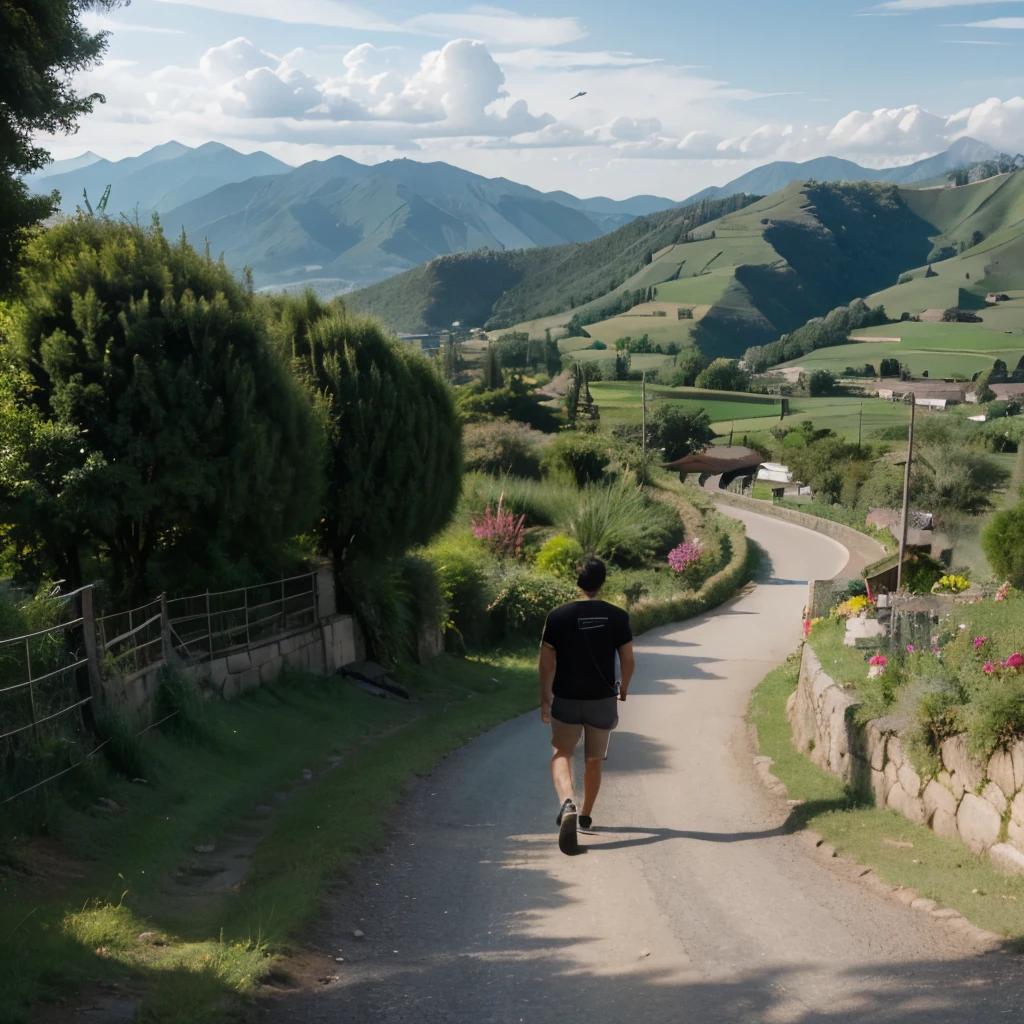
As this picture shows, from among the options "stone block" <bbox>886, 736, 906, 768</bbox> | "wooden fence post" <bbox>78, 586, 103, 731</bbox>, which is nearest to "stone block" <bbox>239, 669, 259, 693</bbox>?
"wooden fence post" <bbox>78, 586, 103, 731</bbox>

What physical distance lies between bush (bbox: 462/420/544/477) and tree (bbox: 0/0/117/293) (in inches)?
1470

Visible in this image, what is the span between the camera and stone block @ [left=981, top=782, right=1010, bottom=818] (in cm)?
663

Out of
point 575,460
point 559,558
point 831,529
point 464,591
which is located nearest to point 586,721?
point 464,591

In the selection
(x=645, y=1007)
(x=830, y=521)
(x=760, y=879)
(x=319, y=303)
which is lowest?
(x=830, y=521)

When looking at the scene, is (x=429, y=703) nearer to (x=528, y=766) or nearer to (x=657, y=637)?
(x=528, y=766)

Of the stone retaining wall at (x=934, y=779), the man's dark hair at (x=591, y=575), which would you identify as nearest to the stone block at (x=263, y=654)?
the stone retaining wall at (x=934, y=779)

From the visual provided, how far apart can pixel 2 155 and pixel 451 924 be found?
252 inches

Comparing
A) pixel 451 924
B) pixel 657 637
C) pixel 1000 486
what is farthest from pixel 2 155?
pixel 1000 486

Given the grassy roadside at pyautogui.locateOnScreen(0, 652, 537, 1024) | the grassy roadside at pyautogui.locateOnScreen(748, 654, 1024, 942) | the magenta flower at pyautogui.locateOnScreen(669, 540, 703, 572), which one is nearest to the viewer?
the grassy roadside at pyautogui.locateOnScreen(0, 652, 537, 1024)

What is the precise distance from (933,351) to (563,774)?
166 metres

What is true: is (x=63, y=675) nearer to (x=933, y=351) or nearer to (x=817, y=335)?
(x=933, y=351)

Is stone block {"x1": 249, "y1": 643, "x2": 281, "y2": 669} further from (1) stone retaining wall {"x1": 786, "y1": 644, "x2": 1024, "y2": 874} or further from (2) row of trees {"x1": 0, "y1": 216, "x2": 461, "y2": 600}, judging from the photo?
(1) stone retaining wall {"x1": 786, "y1": 644, "x2": 1024, "y2": 874}

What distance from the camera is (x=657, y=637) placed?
25406 millimetres

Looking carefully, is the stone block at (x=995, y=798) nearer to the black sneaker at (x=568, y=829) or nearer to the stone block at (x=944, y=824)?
the stone block at (x=944, y=824)
